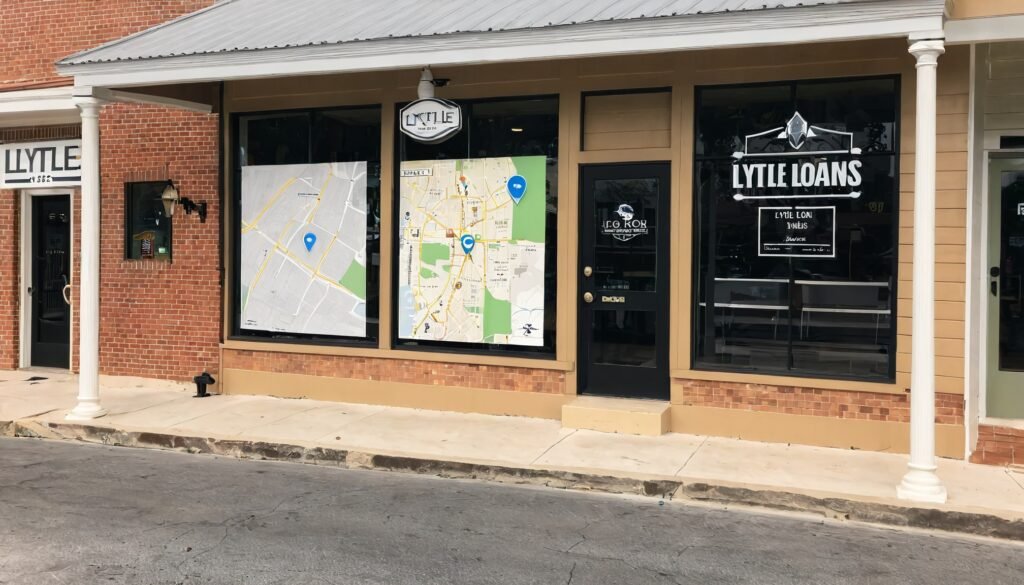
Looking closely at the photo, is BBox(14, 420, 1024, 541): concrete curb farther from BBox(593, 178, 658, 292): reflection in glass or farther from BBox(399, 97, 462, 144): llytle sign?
BBox(399, 97, 462, 144): llytle sign

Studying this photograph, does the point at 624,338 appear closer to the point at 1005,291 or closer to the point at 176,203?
the point at 1005,291

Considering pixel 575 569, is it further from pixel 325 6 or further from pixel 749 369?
pixel 325 6

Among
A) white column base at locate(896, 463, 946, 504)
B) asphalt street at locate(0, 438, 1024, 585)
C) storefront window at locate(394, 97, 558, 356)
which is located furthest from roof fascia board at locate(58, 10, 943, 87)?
asphalt street at locate(0, 438, 1024, 585)

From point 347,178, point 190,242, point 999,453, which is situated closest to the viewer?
point 999,453

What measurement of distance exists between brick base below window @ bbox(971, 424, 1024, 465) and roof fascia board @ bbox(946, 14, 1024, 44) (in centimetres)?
325

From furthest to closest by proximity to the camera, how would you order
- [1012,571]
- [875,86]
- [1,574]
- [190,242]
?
1. [190,242]
2. [875,86]
3. [1012,571]
4. [1,574]

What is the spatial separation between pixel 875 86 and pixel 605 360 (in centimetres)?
352

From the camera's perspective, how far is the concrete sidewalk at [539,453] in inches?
242

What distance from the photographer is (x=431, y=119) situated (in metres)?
8.73

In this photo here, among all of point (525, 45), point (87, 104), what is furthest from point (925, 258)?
point (87, 104)

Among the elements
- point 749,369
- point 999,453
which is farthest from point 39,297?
point 999,453

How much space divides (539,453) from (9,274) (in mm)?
8411

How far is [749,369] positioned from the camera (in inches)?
316

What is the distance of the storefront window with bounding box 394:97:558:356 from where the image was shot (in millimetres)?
8820
